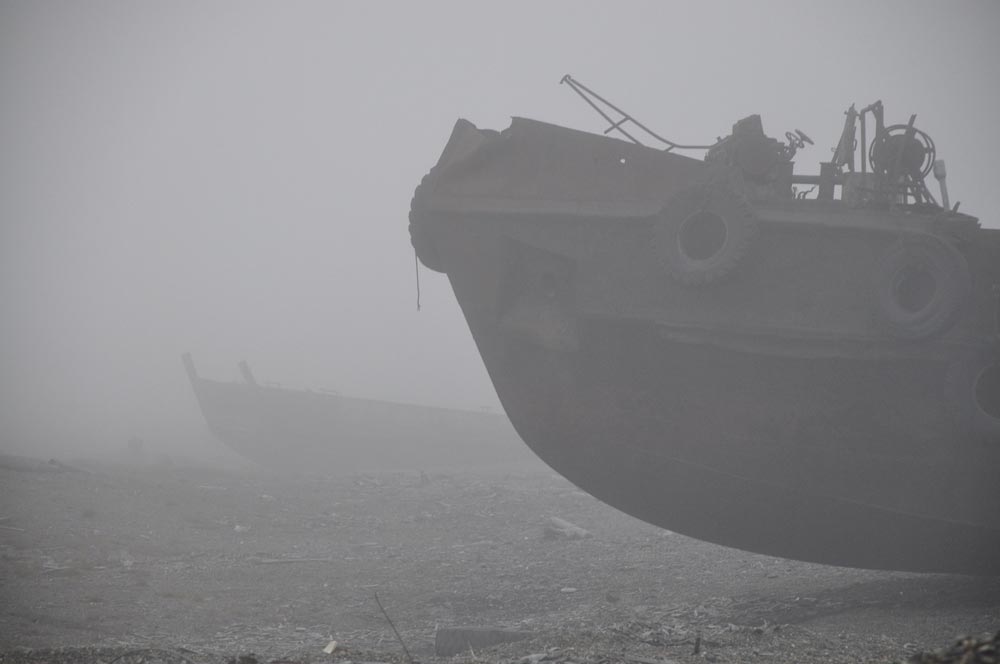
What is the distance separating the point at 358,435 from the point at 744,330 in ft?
45.2

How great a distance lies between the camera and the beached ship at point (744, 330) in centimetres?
532

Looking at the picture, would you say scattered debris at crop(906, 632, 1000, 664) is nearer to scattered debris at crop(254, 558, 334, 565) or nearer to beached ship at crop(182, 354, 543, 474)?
scattered debris at crop(254, 558, 334, 565)

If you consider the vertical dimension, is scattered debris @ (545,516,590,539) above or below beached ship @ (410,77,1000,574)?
below

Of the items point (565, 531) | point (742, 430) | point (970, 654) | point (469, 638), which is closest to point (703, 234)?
point (742, 430)

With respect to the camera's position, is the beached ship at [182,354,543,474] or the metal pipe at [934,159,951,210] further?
the beached ship at [182,354,543,474]

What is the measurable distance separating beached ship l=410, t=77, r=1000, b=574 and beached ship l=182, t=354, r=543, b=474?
38.9ft

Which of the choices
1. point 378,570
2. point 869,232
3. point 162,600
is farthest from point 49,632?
point 869,232

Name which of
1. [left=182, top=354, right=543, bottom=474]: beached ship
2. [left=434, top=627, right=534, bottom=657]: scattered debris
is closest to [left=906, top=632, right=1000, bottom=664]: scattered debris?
[left=434, top=627, right=534, bottom=657]: scattered debris

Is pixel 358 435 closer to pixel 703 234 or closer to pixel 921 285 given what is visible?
pixel 703 234

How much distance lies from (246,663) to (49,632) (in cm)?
241

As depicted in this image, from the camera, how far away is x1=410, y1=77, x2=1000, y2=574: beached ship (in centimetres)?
532

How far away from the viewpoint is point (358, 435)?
18141 mm

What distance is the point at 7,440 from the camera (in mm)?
23859

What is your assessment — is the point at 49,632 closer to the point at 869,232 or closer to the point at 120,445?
the point at 869,232
